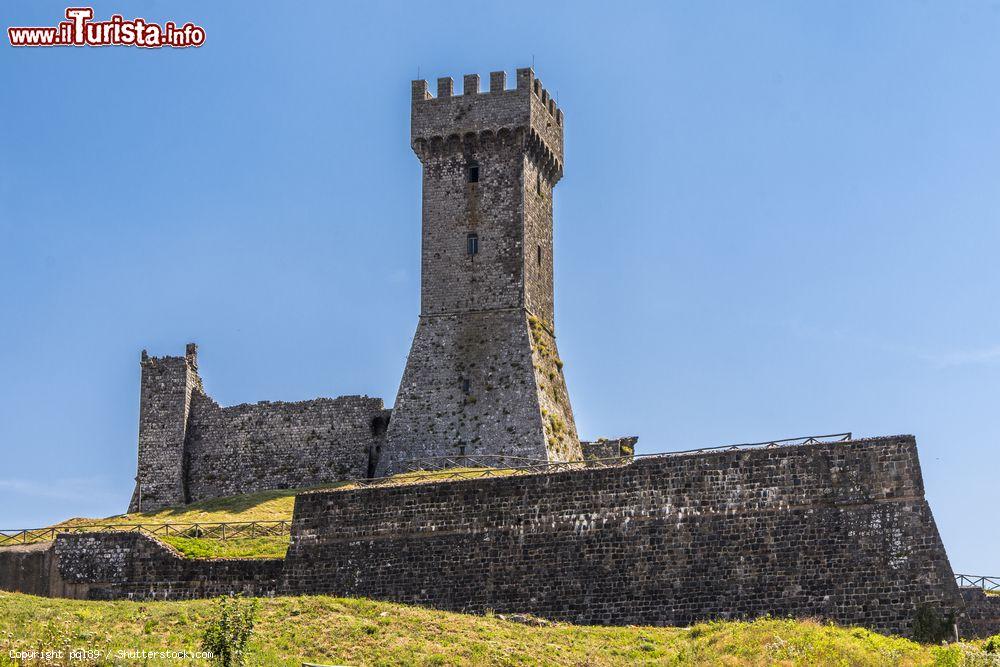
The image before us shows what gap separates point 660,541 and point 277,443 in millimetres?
23645

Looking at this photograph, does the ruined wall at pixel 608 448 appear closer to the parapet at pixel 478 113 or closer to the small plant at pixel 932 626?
the parapet at pixel 478 113

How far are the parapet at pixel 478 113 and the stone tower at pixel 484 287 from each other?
0.12 feet

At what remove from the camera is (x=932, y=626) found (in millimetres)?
36719

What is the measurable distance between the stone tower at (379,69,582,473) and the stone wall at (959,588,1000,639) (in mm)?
19359

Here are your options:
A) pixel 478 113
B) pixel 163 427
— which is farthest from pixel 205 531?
pixel 478 113

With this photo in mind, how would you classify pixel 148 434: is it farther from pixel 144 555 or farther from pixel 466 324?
pixel 144 555

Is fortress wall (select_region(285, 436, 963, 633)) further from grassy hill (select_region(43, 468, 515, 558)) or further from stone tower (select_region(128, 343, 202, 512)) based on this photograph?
stone tower (select_region(128, 343, 202, 512))

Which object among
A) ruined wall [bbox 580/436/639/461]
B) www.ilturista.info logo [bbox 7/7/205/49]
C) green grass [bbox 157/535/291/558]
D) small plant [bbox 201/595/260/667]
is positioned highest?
www.ilturista.info logo [bbox 7/7/205/49]

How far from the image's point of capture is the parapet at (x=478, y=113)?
194ft

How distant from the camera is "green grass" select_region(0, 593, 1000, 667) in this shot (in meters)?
35.0

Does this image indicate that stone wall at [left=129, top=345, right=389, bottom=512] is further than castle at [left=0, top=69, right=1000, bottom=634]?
Yes

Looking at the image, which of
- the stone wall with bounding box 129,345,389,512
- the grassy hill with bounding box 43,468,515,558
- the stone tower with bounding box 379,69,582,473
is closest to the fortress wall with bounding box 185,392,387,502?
the stone wall with bounding box 129,345,389,512

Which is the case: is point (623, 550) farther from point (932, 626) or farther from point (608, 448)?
Answer: point (608, 448)

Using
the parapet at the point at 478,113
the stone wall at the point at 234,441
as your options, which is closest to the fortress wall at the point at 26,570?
the stone wall at the point at 234,441
